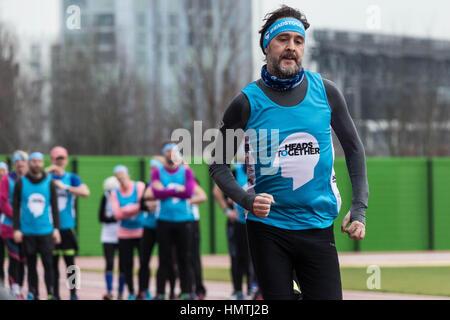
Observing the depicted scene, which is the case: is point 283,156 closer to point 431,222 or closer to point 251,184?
point 251,184

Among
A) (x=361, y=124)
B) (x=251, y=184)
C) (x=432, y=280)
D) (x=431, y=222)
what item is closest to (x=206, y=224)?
(x=431, y=222)

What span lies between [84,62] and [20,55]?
3.82 m

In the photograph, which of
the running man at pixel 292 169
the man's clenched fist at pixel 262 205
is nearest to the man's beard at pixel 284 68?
the running man at pixel 292 169

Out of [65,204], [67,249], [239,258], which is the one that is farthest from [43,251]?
[239,258]

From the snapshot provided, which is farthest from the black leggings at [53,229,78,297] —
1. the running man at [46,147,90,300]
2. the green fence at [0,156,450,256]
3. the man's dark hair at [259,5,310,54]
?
the green fence at [0,156,450,256]

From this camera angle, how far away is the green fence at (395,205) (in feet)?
74.3

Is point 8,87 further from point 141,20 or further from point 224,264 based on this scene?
point 141,20

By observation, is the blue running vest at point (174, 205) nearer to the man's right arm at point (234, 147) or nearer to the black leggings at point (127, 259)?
A: the black leggings at point (127, 259)

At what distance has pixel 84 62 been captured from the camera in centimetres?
4559

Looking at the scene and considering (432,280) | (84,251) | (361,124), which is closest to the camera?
(432,280)

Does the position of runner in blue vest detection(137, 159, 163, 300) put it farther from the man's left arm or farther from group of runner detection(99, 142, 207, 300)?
the man's left arm

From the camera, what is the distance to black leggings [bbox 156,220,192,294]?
11516mm

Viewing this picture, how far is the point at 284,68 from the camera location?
16.1ft

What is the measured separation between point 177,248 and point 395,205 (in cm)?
1281
